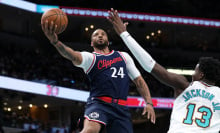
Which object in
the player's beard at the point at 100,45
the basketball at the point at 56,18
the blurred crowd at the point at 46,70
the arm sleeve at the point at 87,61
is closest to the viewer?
the basketball at the point at 56,18

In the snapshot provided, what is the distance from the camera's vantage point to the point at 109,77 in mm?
5824

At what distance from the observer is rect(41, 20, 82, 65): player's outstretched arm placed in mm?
5129

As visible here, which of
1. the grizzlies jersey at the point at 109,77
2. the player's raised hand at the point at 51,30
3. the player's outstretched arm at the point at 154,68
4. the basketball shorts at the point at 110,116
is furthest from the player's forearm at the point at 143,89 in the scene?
the player's outstretched arm at the point at 154,68

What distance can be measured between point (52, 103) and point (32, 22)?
22.0 feet

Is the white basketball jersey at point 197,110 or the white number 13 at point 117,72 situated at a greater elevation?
the white number 13 at point 117,72

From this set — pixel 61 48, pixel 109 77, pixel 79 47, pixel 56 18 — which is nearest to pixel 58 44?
pixel 61 48

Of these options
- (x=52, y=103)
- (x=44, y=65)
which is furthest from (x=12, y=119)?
(x=52, y=103)

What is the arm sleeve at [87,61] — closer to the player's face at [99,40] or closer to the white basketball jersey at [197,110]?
the player's face at [99,40]

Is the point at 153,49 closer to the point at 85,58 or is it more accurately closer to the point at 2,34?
the point at 2,34

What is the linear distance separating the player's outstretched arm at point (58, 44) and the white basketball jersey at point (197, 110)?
1888 mm

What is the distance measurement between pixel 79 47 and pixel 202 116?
1062 inches

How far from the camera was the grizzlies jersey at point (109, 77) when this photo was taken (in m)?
5.79

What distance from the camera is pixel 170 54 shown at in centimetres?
3312

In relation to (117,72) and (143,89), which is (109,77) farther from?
(143,89)
